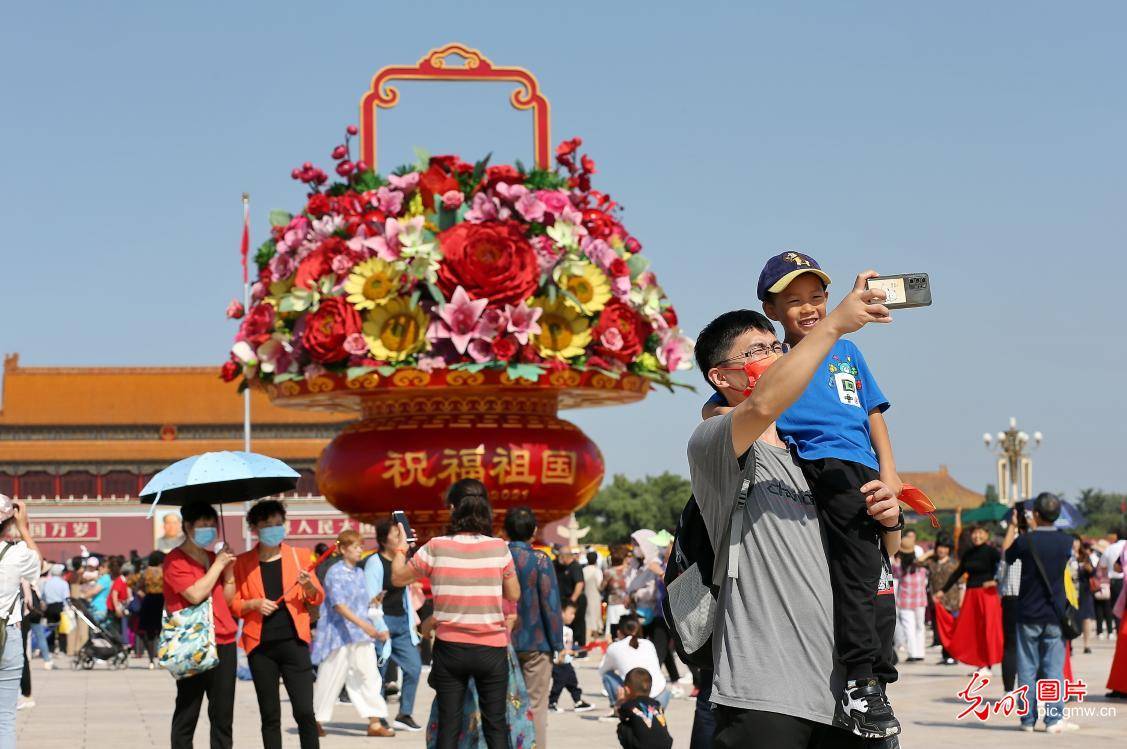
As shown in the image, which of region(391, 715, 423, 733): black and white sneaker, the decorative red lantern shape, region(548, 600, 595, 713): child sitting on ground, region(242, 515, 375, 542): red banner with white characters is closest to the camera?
the decorative red lantern shape

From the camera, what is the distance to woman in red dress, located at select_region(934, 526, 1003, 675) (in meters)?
12.8

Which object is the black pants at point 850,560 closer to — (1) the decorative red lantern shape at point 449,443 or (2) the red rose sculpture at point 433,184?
(1) the decorative red lantern shape at point 449,443

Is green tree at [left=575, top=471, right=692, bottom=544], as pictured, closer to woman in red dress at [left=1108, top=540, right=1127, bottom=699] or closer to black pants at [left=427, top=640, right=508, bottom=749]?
woman in red dress at [left=1108, top=540, right=1127, bottom=699]

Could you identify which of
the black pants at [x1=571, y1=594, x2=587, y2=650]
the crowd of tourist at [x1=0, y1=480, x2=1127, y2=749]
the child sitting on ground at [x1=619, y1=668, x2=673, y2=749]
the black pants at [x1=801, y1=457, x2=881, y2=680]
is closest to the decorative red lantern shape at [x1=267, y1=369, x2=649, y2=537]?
the crowd of tourist at [x1=0, y1=480, x2=1127, y2=749]

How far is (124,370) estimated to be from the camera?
58.6 meters

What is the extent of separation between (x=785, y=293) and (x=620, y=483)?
213 feet

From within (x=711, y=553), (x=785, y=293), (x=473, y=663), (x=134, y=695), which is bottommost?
(x=134, y=695)

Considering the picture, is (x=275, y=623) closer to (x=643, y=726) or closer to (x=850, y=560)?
(x=643, y=726)

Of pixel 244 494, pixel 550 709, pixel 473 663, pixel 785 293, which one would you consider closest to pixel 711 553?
pixel 785 293

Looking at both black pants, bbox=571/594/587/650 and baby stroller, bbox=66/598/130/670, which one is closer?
black pants, bbox=571/594/587/650

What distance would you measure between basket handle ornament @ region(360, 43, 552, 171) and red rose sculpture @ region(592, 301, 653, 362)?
3.20ft

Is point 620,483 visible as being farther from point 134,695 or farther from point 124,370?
point 134,695

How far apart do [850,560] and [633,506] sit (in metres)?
63.7

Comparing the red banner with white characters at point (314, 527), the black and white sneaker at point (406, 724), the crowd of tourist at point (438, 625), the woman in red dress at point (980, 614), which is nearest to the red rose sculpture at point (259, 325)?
the crowd of tourist at point (438, 625)
